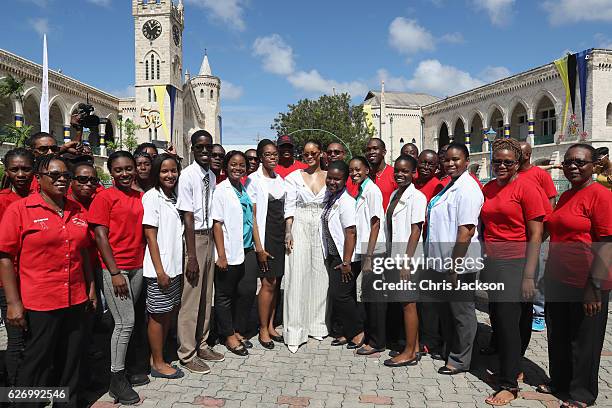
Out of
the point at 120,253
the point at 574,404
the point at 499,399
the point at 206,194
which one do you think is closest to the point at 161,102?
the point at 206,194

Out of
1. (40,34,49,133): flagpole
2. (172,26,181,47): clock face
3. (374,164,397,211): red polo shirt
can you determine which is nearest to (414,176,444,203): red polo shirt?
(374,164,397,211): red polo shirt

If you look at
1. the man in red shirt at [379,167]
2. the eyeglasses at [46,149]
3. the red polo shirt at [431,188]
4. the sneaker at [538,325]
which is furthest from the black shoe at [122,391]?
the sneaker at [538,325]

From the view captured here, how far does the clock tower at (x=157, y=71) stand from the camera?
4750cm

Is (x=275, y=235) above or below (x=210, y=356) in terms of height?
above

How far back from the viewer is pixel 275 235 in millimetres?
5059

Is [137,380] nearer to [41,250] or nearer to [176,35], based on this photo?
[41,250]

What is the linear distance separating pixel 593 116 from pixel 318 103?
62.6 ft

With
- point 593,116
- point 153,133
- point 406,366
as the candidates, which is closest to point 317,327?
point 406,366

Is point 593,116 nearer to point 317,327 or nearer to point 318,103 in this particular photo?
point 318,103

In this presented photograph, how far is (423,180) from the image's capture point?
5.19 meters

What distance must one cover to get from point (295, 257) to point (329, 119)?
31.4 meters

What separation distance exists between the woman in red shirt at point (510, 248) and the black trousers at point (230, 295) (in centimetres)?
249

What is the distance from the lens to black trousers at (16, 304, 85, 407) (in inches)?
122

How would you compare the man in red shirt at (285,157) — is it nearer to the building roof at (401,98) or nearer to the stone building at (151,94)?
the stone building at (151,94)
